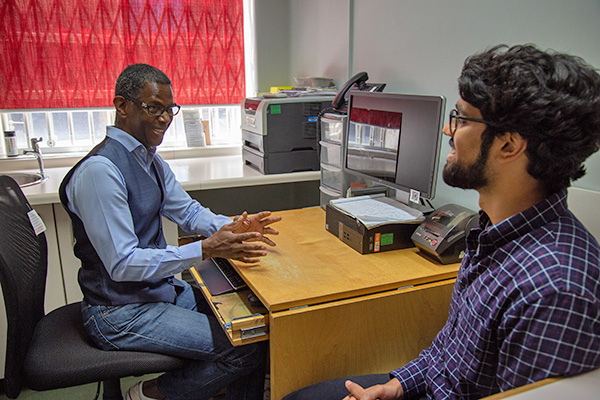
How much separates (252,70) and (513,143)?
8.82ft

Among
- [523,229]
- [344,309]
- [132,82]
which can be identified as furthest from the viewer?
[132,82]

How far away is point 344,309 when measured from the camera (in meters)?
1.36

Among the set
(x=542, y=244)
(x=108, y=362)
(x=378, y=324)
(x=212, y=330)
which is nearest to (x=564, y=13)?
(x=542, y=244)

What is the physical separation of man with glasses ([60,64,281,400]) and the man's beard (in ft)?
2.22

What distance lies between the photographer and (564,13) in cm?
140

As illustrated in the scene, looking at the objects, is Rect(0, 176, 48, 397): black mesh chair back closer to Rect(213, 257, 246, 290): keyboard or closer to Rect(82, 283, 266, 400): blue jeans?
Rect(82, 283, 266, 400): blue jeans

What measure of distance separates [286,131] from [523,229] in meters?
1.71

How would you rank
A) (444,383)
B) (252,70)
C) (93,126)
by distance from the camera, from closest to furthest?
(444,383), (93,126), (252,70)

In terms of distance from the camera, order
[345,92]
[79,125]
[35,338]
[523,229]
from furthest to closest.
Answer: [79,125] → [345,92] → [35,338] → [523,229]

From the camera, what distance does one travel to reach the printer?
2.48 metres

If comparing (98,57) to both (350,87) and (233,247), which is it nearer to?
(350,87)

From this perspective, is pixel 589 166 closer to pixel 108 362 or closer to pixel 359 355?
pixel 359 355

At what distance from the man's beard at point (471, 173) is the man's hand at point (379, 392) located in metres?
0.54

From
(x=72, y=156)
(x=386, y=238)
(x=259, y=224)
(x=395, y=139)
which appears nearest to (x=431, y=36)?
(x=395, y=139)
